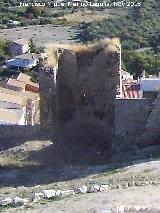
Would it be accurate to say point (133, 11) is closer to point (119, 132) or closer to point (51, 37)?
point (51, 37)

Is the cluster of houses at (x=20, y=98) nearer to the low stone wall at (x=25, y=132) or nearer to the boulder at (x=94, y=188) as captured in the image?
the low stone wall at (x=25, y=132)

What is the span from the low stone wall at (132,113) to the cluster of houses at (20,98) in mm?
5608

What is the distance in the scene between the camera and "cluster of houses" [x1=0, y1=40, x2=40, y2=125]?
28031 mm

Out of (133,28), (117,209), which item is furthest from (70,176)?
(133,28)

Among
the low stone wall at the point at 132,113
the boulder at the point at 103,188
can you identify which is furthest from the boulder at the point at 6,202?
the low stone wall at the point at 132,113

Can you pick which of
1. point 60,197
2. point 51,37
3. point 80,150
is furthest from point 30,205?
point 51,37

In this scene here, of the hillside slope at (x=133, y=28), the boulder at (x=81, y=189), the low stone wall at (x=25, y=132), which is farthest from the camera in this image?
the hillside slope at (x=133, y=28)

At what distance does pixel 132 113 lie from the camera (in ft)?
59.9

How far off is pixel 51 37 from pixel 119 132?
1641 inches

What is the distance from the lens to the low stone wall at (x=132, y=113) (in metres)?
18.2

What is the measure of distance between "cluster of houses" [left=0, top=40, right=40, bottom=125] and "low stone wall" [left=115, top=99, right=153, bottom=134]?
5608 millimetres

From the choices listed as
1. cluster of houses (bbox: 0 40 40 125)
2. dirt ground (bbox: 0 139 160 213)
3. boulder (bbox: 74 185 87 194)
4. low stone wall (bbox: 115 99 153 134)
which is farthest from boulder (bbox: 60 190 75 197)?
cluster of houses (bbox: 0 40 40 125)

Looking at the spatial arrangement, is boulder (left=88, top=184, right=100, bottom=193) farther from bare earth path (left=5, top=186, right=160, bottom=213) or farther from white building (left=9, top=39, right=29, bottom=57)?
white building (left=9, top=39, right=29, bottom=57)

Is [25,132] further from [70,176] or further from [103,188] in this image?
[103,188]
